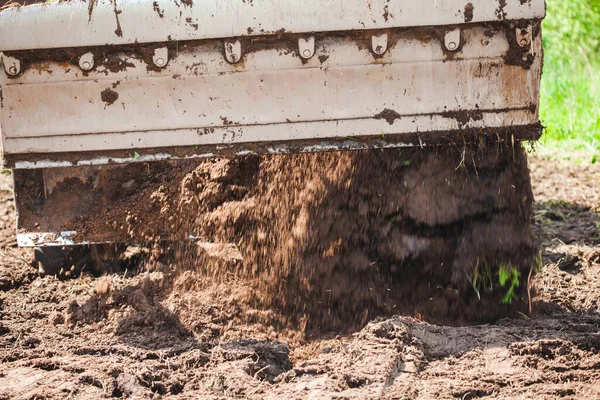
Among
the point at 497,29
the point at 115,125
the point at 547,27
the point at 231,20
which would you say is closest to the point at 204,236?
the point at 115,125

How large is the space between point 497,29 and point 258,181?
125cm

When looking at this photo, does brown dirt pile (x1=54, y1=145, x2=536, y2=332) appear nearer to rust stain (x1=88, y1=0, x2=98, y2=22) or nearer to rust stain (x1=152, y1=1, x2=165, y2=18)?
rust stain (x1=152, y1=1, x2=165, y2=18)

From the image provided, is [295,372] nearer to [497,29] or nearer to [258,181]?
[258,181]

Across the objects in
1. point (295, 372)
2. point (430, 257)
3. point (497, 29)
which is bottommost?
point (295, 372)

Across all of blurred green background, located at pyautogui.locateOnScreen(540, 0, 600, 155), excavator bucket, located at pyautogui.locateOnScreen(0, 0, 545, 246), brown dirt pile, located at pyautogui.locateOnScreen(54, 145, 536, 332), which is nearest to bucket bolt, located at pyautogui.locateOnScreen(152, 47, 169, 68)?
excavator bucket, located at pyautogui.locateOnScreen(0, 0, 545, 246)

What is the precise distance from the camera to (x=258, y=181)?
3.47 m

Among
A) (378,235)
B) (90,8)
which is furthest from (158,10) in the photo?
(378,235)

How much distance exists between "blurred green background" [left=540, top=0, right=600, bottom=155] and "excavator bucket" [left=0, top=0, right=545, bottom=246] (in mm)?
860

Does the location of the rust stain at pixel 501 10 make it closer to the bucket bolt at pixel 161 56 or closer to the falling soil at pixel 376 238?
the falling soil at pixel 376 238

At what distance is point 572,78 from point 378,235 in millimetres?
6385

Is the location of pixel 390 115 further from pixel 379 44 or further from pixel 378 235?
pixel 378 235

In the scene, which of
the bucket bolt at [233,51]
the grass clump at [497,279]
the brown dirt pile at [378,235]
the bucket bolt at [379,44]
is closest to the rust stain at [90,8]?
the bucket bolt at [233,51]

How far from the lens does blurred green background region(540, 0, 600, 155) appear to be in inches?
265

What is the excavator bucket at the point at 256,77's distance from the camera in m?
3.00
